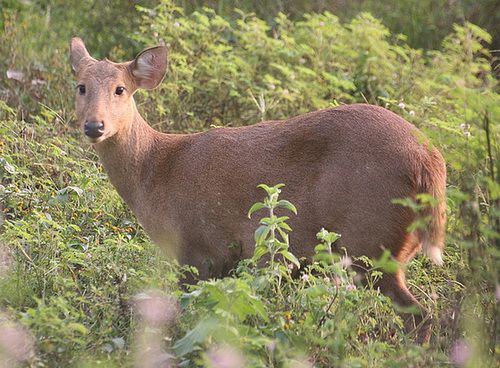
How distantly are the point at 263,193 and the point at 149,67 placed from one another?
1284mm

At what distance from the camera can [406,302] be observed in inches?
154

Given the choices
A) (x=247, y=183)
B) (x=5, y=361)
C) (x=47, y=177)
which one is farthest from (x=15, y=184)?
(x=5, y=361)

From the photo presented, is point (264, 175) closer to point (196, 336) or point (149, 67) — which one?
point (149, 67)

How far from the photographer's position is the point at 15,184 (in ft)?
16.7

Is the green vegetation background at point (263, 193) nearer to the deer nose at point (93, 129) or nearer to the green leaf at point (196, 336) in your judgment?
the green leaf at point (196, 336)

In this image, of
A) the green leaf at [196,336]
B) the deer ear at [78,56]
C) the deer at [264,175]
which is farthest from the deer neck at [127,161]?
the green leaf at [196,336]

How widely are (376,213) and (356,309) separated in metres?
Answer: 0.71

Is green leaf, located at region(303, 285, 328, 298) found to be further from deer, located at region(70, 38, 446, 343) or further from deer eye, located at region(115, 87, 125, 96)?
deer eye, located at region(115, 87, 125, 96)

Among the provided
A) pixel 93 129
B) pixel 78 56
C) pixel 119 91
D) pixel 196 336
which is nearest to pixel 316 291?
pixel 196 336

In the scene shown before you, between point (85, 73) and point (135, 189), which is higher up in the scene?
point (85, 73)

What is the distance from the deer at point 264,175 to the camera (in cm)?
392

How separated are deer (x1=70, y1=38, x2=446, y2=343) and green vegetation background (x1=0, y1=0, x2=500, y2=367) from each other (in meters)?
0.18

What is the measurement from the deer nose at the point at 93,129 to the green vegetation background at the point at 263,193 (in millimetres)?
626

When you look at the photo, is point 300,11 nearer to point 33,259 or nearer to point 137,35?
point 137,35
